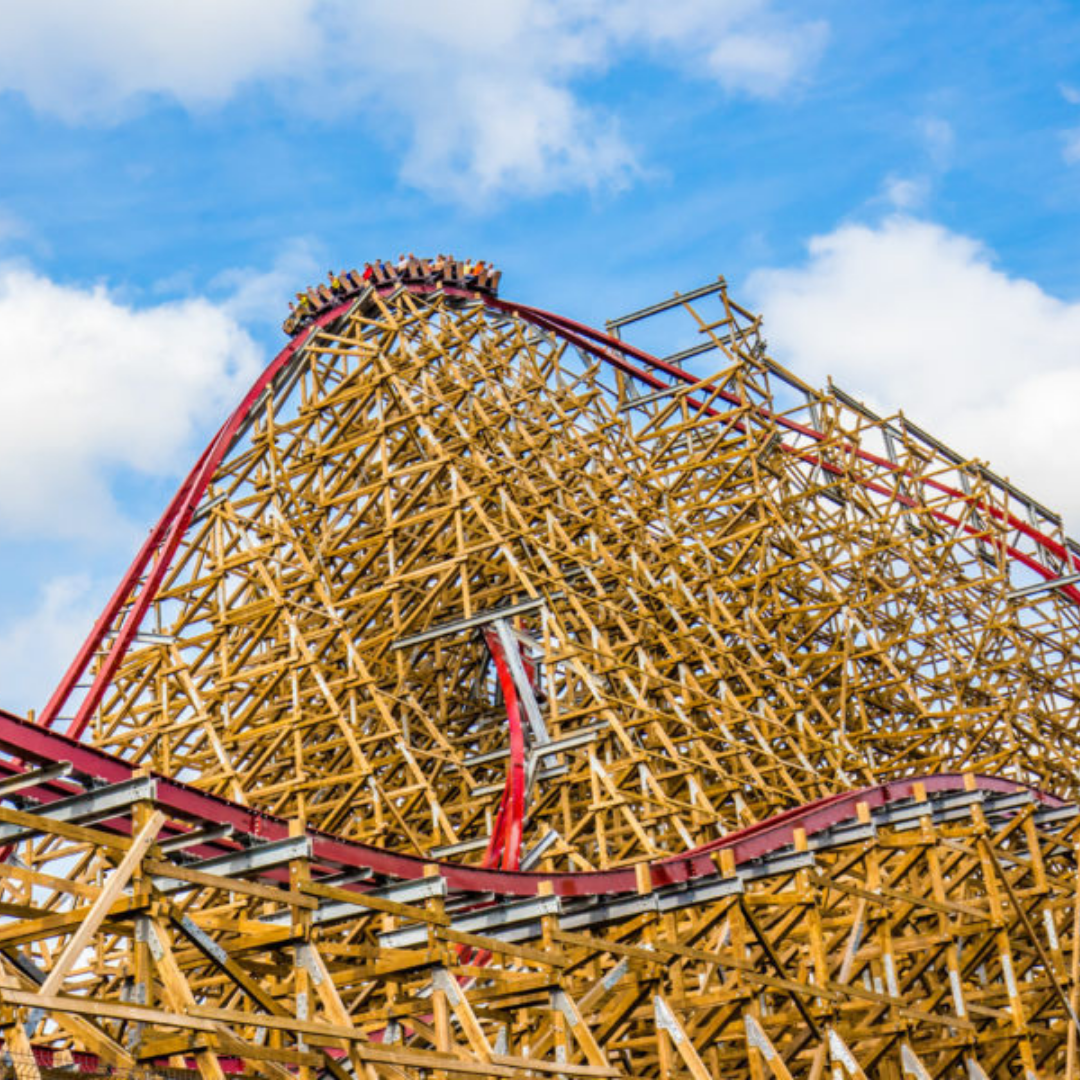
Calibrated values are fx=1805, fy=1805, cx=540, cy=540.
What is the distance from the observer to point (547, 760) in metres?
18.2

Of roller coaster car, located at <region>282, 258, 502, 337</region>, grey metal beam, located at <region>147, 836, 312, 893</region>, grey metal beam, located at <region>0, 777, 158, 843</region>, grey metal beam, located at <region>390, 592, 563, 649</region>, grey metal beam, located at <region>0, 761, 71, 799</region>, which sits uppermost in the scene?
roller coaster car, located at <region>282, 258, 502, 337</region>

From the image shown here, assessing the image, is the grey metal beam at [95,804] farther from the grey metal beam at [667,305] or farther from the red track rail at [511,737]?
the grey metal beam at [667,305]

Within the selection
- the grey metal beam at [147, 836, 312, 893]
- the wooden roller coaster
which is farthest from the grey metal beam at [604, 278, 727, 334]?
the grey metal beam at [147, 836, 312, 893]

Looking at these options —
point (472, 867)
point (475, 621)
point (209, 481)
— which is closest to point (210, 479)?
point (209, 481)

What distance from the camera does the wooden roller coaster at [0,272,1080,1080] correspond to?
10922mm

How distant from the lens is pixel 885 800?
51.0ft

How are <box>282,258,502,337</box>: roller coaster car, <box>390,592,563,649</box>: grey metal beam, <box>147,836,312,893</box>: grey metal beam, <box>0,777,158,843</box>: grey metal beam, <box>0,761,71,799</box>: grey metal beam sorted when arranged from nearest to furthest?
<box>0,777,158,843</box>: grey metal beam, <box>0,761,71,799</box>: grey metal beam, <box>147,836,312,893</box>: grey metal beam, <box>390,592,563,649</box>: grey metal beam, <box>282,258,502,337</box>: roller coaster car

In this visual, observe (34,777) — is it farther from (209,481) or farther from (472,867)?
(209,481)

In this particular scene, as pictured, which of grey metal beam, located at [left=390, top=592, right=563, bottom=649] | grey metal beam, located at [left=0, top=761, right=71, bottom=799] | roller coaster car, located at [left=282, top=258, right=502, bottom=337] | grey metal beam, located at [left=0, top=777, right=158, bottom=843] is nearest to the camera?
grey metal beam, located at [left=0, top=777, right=158, bottom=843]

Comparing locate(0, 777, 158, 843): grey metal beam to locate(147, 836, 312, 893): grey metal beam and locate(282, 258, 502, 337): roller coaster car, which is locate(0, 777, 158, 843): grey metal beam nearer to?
locate(147, 836, 312, 893): grey metal beam

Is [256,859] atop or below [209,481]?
below

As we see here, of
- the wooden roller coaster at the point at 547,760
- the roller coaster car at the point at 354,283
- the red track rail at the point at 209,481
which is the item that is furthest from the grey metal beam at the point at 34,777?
the roller coaster car at the point at 354,283

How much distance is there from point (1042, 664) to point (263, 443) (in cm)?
1234

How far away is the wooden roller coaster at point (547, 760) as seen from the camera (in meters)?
10.9
